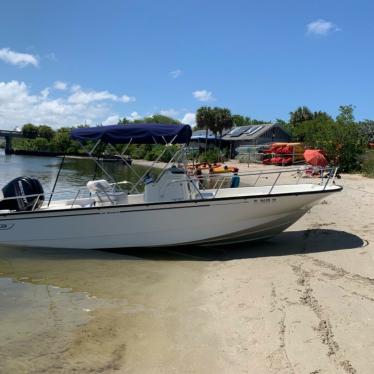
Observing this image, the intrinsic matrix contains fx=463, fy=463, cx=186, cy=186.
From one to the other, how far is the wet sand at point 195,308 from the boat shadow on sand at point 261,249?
0.11ft

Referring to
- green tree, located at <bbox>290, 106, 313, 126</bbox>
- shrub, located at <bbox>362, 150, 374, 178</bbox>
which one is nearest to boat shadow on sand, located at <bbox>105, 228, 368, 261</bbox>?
shrub, located at <bbox>362, 150, 374, 178</bbox>

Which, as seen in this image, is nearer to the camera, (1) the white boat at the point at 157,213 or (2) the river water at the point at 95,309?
(2) the river water at the point at 95,309

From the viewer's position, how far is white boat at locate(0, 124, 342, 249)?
386 inches

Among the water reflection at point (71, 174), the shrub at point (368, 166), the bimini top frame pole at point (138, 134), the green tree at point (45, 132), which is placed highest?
the green tree at point (45, 132)

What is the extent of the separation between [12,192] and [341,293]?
7.78 metres

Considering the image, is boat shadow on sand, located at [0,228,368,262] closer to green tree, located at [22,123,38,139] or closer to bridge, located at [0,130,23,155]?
bridge, located at [0,130,23,155]

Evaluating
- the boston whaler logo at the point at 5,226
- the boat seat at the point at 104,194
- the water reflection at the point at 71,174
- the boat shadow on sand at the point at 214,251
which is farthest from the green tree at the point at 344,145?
the boston whaler logo at the point at 5,226

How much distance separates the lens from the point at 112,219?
10086mm

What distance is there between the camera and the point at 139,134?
10.0m

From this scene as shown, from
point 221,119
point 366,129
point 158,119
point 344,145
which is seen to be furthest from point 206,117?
point 158,119

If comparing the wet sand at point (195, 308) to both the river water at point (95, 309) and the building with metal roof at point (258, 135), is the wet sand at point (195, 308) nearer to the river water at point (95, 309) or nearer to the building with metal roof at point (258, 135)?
the river water at point (95, 309)

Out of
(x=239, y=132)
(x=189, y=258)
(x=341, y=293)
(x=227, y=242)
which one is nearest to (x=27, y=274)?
(x=189, y=258)

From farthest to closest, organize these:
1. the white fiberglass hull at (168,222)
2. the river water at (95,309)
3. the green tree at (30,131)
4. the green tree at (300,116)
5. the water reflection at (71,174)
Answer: the green tree at (30,131) → the green tree at (300,116) → the water reflection at (71,174) → the white fiberglass hull at (168,222) → the river water at (95,309)

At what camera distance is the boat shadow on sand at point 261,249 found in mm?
10031
